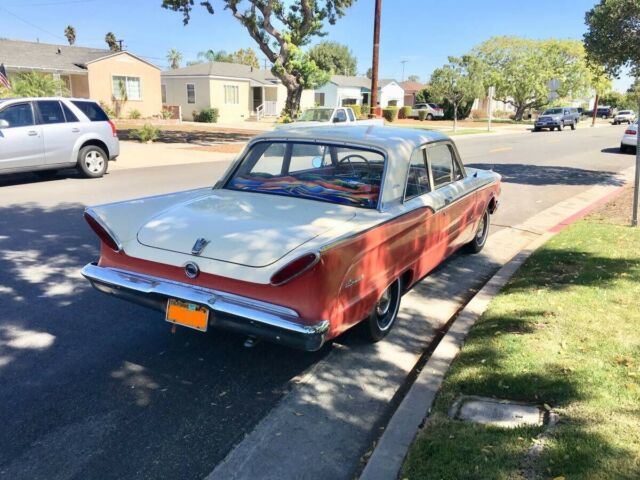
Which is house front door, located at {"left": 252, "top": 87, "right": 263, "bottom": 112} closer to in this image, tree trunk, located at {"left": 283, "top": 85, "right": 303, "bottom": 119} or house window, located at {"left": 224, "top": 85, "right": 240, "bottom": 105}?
house window, located at {"left": 224, "top": 85, "right": 240, "bottom": 105}

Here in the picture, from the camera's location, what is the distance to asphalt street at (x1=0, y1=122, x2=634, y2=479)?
9.52ft

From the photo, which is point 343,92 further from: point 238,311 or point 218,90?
point 238,311

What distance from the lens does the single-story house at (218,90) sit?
132 feet

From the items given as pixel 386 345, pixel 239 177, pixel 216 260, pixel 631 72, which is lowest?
pixel 386 345

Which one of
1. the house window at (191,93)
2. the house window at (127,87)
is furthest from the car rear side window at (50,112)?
the house window at (191,93)

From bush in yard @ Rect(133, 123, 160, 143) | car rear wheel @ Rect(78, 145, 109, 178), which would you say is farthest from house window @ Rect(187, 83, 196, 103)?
car rear wheel @ Rect(78, 145, 109, 178)

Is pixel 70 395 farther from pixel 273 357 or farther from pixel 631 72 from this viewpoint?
pixel 631 72

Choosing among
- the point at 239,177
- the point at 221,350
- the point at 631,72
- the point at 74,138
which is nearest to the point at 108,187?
the point at 74,138

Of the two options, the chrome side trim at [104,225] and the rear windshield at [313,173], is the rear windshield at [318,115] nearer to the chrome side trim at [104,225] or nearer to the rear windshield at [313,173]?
the rear windshield at [313,173]

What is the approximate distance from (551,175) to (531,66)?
48543 mm

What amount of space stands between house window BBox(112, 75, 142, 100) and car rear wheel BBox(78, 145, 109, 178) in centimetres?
2479

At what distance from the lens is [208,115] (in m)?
39.2

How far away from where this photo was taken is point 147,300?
3.59 m

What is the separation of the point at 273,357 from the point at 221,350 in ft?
1.34
